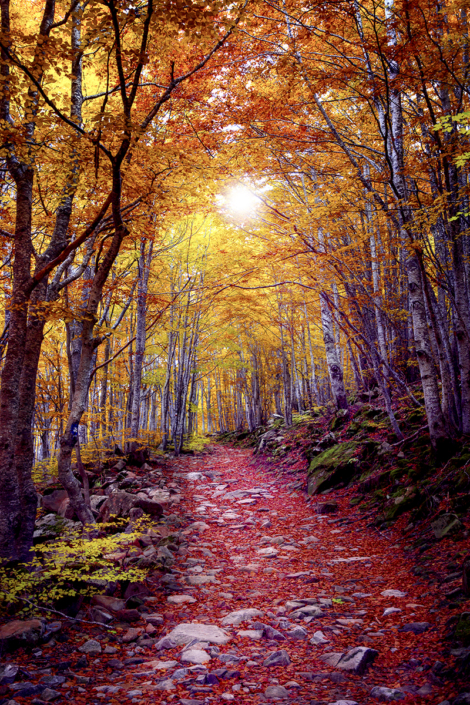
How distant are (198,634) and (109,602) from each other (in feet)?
3.44

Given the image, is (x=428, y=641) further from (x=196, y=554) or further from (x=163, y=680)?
(x=196, y=554)

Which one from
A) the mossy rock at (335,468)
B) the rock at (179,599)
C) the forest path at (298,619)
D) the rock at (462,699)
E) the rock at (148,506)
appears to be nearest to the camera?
the rock at (462,699)

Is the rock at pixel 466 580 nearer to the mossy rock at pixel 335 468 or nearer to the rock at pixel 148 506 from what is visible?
the mossy rock at pixel 335 468

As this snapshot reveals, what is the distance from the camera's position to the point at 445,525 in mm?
4492

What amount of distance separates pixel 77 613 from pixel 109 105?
9194 millimetres

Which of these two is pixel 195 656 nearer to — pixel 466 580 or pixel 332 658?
pixel 332 658

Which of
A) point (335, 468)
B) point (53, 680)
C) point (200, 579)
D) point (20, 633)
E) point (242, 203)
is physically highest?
point (242, 203)

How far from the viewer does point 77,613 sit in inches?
144

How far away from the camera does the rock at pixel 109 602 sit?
3819 mm

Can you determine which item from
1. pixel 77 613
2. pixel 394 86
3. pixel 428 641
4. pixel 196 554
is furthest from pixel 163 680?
pixel 394 86

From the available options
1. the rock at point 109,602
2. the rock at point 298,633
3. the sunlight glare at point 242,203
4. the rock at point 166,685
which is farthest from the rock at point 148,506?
the sunlight glare at point 242,203

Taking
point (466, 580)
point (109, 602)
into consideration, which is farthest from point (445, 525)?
point (109, 602)

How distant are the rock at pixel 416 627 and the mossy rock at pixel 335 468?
4.64m

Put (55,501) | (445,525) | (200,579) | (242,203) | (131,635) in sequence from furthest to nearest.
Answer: (242,203) < (55,501) < (200,579) < (445,525) < (131,635)
